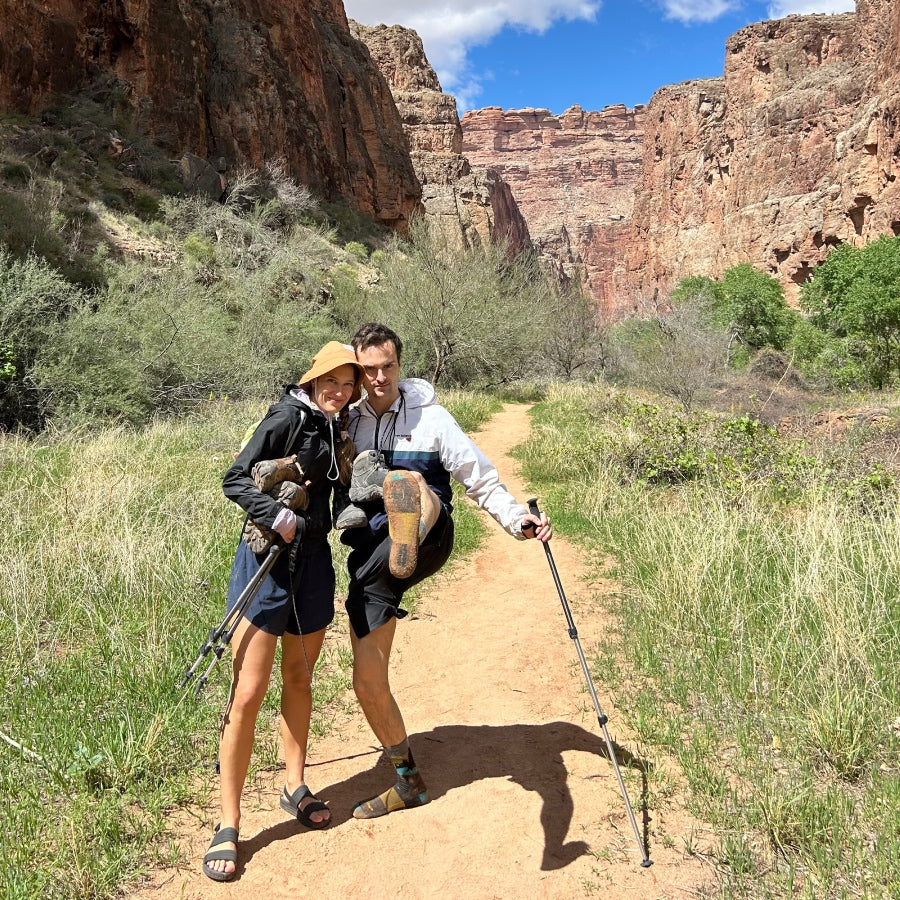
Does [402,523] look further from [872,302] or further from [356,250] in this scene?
[356,250]

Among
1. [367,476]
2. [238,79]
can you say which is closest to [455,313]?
[367,476]

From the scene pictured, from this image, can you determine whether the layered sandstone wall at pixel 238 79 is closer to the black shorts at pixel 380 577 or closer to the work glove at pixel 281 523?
the work glove at pixel 281 523

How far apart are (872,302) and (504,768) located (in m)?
24.0

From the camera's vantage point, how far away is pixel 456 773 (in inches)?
119

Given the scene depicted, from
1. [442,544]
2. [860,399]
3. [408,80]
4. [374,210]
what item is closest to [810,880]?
[442,544]

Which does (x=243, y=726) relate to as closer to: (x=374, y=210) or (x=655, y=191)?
(x=374, y=210)

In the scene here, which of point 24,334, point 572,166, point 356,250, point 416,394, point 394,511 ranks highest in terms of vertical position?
point 572,166

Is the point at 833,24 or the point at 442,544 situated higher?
the point at 833,24

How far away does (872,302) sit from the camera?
2189 cm

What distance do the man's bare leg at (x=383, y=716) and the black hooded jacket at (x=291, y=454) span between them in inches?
18.5

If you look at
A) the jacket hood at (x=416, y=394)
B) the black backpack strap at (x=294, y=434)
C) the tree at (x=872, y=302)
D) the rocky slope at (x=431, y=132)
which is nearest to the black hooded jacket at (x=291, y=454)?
the black backpack strap at (x=294, y=434)

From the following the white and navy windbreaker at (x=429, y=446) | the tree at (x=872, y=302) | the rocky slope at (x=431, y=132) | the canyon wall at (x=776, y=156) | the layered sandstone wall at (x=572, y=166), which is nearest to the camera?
the white and navy windbreaker at (x=429, y=446)

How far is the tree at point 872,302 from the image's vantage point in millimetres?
21188

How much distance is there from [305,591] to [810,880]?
197 centimetres
